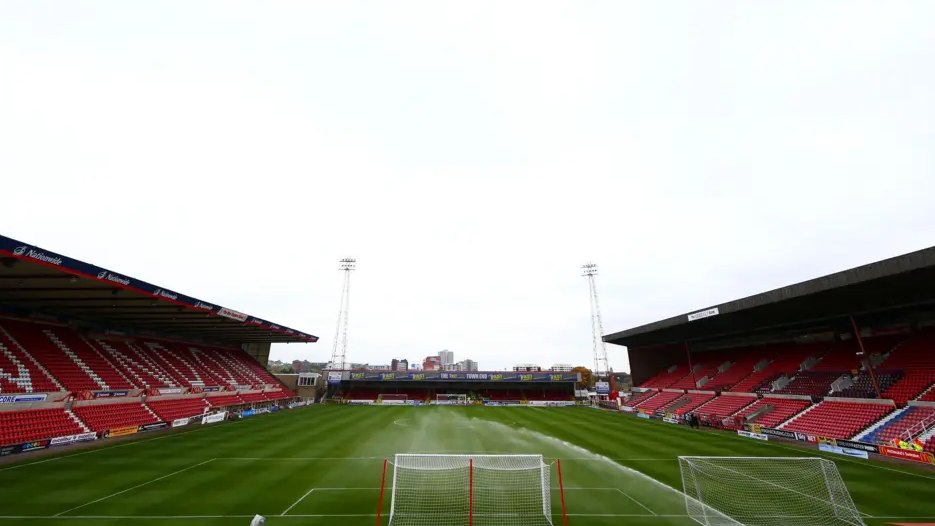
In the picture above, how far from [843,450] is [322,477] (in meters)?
27.1

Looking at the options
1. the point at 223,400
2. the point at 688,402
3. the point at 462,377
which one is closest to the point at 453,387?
the point at 462,377

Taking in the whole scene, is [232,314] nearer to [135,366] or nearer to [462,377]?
[135,366]

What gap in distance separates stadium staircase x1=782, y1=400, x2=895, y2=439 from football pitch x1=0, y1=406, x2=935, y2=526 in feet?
9.49

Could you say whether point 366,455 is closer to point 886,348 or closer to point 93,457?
point 93,457

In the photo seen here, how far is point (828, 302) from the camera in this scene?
25.3 m

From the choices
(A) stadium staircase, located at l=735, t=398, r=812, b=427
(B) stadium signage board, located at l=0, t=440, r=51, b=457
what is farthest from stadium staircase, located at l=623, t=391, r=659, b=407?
(B) stadium signage board, located at l=0, t=440, r=51, b=457

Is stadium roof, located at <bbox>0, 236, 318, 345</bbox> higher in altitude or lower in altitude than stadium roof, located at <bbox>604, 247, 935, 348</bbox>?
higher

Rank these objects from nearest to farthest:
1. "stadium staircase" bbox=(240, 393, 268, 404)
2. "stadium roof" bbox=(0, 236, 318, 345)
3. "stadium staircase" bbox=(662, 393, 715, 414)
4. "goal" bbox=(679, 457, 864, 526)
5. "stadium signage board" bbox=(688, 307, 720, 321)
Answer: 1. "goal" bbox=(679, 457, 864, 526)
2. "stadium roof" bbox=(0, 236, 318, 345)
3. "stadium signage board" bbox=(688, 307, 720, 321)
4. "stadium staircase" bbox=(662, 393, 715, 414)
5. "stadium staircase" bbox=(240, 393, 268, 404)

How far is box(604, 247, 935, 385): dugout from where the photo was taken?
19.7 m

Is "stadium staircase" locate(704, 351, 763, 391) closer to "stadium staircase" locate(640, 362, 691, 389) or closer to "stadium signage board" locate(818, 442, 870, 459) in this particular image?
"stadium staircase" locate(640, 362, 691, 389)

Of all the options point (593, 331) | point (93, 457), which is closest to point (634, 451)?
point (93, 457)

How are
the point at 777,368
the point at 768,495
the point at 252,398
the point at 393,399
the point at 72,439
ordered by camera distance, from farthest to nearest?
the point at 393,399, the point at 252,398, the point at 777,368, the point at 72,439, the point at 768,495

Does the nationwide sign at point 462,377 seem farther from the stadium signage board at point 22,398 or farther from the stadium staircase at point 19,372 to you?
the stadium signage board at point 22,398

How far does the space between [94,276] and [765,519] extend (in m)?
31.2
